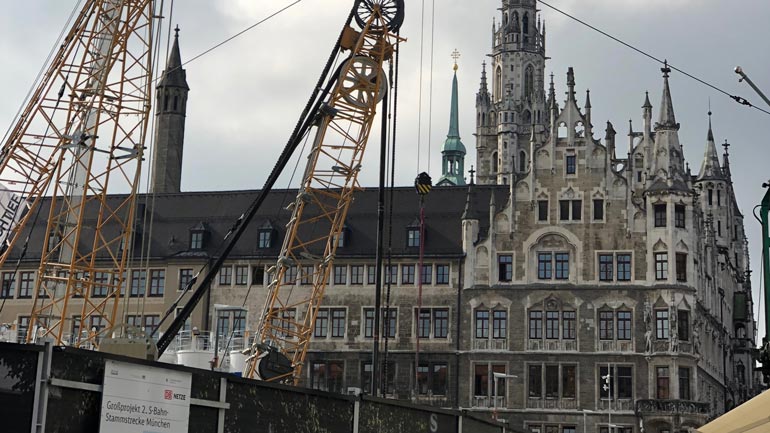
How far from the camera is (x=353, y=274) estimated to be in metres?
82.9

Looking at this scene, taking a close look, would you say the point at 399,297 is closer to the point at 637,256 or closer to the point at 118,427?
the point at 637,256

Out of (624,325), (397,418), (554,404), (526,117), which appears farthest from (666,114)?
(526,117)

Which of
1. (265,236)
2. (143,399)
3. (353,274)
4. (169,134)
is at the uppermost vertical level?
(169,134)

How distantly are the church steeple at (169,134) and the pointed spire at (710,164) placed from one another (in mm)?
50622

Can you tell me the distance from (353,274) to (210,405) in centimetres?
5733

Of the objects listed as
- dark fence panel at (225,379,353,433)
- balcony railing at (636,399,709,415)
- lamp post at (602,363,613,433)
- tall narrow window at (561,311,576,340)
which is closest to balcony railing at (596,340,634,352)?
lamp post at (602,363,613,433)

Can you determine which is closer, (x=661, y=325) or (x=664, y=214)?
(x=661, y=325)

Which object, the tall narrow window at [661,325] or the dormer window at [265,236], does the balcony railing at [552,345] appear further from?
the dormer window at [265,236]

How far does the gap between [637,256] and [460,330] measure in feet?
39.0

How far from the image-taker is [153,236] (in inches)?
3489

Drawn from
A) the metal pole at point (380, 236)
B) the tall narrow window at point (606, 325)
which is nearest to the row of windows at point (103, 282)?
the tall narrow window at point (606, 325)

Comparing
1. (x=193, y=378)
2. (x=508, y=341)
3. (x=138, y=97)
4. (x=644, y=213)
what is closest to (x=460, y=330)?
(x=508, y=341)

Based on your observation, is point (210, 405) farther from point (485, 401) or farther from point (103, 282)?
point (103, 282)

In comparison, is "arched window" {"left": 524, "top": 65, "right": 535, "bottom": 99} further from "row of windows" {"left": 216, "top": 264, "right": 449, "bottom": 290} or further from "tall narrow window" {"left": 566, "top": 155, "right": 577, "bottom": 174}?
"row of windows" {"left": 216, "top": 264, "right": 449, "bottom": 290}
